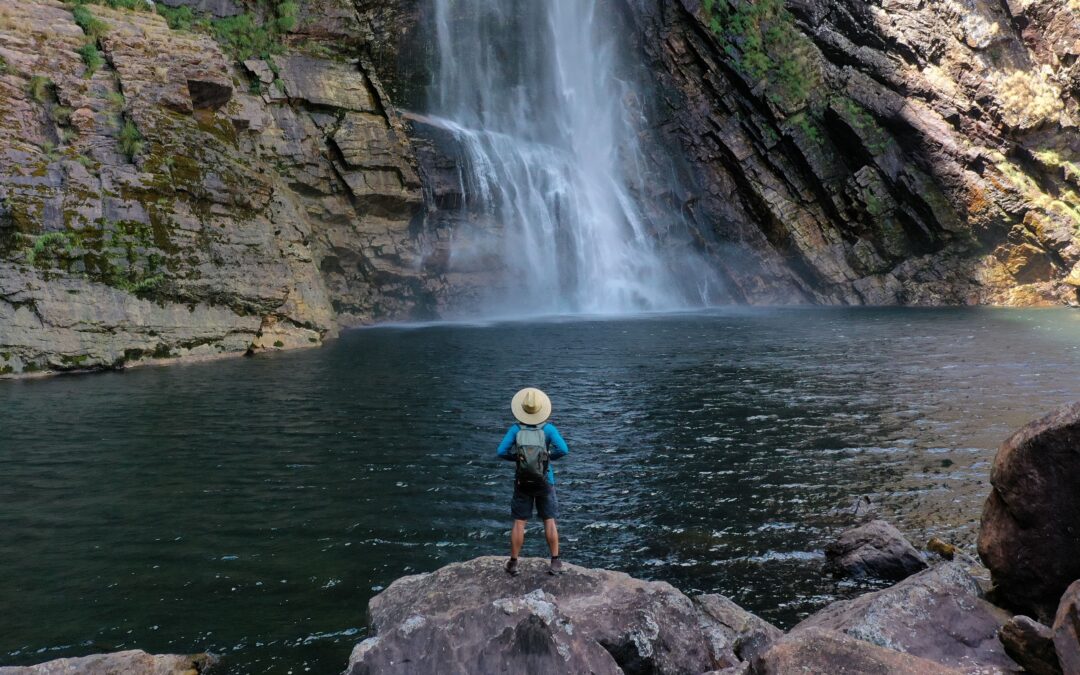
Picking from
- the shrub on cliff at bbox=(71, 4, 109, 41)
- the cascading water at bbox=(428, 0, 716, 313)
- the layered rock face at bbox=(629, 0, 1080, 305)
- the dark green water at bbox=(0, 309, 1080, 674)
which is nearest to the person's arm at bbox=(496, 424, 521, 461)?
the dark green water at bbox=(0, 309, 1080, 674)

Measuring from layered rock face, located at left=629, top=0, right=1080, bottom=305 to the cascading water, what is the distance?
3.73 meters

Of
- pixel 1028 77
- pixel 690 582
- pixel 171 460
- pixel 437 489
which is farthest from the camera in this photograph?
pixel 1028 77

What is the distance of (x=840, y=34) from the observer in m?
46.7

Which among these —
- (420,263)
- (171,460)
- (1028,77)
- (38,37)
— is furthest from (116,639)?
(1028,77)

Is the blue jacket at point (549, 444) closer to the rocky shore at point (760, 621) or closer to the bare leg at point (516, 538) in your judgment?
the bare leg at point (516, 538)

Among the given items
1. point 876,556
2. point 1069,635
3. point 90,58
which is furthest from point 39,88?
point 1069,635

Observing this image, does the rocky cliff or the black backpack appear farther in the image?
the rocky cliff

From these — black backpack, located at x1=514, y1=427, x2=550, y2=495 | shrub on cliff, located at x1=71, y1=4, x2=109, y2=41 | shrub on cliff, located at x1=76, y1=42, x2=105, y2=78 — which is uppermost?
shrub on cliff, located at x1=71, y1=4, x2=109, y2=41

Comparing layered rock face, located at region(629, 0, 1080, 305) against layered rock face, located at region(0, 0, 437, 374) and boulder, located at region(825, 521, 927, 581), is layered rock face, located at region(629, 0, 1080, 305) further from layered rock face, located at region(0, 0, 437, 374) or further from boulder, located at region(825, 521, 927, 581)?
boulder, located at region(825, 521, 927, 581)

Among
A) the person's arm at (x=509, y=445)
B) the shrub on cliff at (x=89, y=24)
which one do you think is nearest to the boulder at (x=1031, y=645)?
the person's arm at (x=509, y=445)

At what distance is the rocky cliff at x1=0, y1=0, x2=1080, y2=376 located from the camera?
80.0 feet

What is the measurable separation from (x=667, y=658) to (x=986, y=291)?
1932 inches

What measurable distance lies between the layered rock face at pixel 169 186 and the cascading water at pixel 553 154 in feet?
23.3

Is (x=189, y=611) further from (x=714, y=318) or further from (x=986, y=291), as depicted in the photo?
(x=986, y=291)
